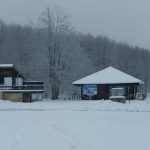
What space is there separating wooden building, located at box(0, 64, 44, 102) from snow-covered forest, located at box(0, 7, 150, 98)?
8.37 metres

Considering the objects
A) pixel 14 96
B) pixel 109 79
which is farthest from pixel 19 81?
pixel 109 79

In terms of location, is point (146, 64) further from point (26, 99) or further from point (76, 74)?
point (26, 99)

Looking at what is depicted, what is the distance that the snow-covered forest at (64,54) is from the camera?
71.1 meters

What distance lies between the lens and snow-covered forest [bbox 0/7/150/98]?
71.1m

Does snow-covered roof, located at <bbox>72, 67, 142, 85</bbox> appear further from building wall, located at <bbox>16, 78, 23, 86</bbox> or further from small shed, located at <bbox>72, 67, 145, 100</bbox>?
building wall, located at <bbox>16, 78, 23, 86</bbox>

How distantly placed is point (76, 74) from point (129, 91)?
95.4 ft

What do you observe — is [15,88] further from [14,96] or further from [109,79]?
[109,79]

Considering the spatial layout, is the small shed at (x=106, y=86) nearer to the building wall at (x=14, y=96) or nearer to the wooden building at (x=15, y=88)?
the wooden building at (x=15, y=88)
